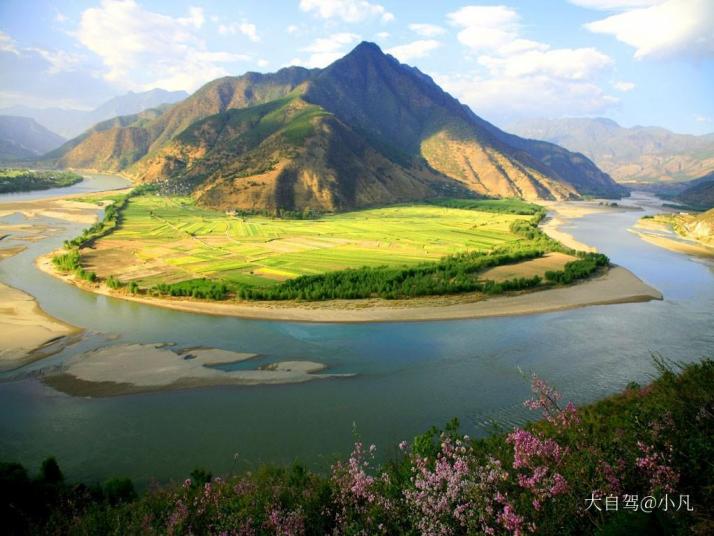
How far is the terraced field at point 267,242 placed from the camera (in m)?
76.1

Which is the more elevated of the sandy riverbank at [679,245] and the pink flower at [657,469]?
the pink flower at [657,469]

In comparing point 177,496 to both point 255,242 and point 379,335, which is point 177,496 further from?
point 255,242

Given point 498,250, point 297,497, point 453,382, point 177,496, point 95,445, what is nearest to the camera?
point 297,497

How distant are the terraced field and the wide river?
15.7 meters

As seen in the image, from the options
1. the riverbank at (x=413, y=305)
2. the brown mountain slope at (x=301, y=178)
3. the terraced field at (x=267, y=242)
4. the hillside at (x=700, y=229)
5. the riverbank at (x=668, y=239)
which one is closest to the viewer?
the riverbank at (x=413, y=305)

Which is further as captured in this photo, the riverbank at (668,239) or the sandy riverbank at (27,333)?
the riverbank at (668,239)

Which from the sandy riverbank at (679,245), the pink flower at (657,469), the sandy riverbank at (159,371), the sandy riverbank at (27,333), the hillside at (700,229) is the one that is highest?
the pink flower at (657,469)

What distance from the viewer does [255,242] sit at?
100625mm

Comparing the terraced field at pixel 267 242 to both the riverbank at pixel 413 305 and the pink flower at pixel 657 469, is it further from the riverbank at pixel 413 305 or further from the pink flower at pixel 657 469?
the pink flower at pixel 657 469

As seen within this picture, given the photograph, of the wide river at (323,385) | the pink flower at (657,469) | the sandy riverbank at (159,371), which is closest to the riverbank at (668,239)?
the wide river at (323,385)

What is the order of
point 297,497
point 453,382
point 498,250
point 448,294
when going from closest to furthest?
1. point 297,497
2. point 453,382
3. point 448,294
4. point 498,250

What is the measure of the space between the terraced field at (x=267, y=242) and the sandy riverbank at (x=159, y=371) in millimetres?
24162

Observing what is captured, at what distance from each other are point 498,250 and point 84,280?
2801 inches

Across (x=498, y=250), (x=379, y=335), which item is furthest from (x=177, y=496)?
(x=498, y=250)
